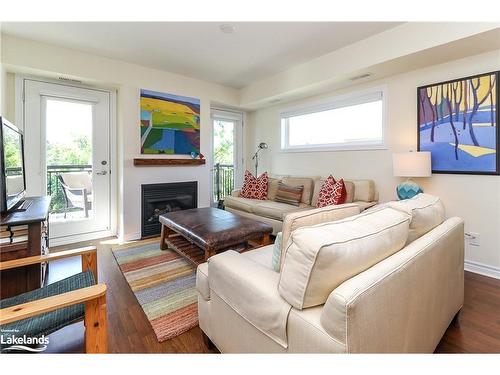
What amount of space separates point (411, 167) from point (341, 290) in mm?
2423

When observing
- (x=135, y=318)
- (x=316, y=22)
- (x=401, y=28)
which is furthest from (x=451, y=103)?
(x=135, y=318)

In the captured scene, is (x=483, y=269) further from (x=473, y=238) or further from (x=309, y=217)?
(x=309, y=217)

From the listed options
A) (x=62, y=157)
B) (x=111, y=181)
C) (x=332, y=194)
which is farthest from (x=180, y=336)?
(x=62, y=157)

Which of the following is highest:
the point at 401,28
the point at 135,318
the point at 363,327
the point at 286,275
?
the point at 401,28

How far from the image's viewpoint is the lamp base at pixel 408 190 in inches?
108

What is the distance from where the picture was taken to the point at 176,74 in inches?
155

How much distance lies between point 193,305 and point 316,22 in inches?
112

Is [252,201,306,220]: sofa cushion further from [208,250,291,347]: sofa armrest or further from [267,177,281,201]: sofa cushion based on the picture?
[208,250,291,347]: sofa armrest

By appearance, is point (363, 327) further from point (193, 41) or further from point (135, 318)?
point (193, 41)

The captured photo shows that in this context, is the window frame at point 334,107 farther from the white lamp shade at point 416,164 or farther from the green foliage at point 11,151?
the green foliage at point 11,151

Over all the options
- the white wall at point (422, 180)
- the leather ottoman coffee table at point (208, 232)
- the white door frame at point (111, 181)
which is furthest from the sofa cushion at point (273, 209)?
the white door frame at point (111, 181)

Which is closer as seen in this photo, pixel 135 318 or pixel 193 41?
pixel 135 318

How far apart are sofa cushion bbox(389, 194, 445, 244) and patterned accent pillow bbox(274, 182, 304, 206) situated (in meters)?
2.09
